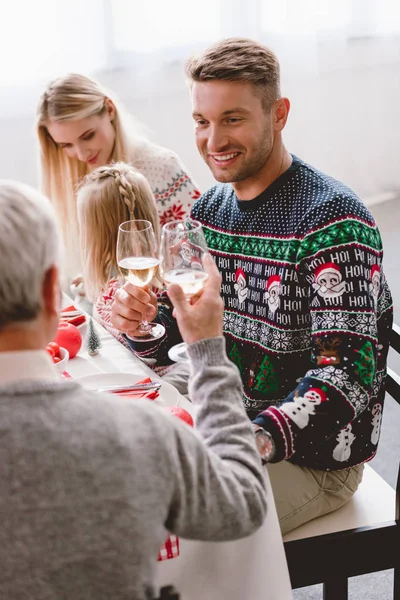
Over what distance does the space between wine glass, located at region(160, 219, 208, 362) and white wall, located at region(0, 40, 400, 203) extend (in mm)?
3055

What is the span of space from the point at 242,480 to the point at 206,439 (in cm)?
8

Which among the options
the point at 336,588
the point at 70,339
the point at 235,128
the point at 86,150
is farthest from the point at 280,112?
the point at 86,150

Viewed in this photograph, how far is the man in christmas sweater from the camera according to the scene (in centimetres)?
152

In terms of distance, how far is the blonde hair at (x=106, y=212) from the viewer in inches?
89.3

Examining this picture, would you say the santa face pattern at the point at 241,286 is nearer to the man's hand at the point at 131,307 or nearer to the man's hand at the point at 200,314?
the man's hand at the point at 131,307

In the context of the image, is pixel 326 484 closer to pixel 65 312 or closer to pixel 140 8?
pixel 65 312

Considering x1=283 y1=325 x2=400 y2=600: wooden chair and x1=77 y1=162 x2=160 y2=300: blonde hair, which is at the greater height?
x1=77 y1=162 x2=160 y2=300: blonde hair

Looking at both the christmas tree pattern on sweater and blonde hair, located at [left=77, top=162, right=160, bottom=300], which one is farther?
blonde hair, located at [left=77, top=162, right=160, bottom=300]

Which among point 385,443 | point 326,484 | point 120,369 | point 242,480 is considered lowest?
point 385,443

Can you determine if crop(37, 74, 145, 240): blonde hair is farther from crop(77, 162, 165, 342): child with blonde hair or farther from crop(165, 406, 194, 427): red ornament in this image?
crop(165, 406, 194, 427): red ornament

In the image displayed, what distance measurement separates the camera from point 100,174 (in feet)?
7.68

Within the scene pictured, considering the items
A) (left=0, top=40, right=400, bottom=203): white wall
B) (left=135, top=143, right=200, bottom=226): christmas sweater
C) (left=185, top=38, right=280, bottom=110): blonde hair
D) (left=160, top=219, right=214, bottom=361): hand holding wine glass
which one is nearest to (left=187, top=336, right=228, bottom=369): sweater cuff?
(left=160, top=219, right=214, bottom=361): hand holding wine glass

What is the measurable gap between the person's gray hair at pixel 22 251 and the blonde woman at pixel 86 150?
6.01 ft

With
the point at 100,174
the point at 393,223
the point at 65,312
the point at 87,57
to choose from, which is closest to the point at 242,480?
the point at 65,312
